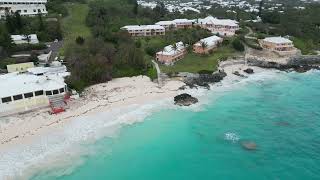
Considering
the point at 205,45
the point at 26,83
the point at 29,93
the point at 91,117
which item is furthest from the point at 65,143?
the point at 205,45

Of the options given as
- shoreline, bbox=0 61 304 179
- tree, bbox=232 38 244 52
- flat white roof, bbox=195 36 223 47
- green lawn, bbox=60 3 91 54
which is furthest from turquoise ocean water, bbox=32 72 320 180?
Result: green lawn, bbox=60 3 91 54

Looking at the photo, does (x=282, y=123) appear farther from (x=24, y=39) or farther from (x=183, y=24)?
(x=183, y=24)

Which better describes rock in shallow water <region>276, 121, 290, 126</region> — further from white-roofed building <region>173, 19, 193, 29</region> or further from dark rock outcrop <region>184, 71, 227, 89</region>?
white-roofed building <region>173, 19, 193, 29</region>

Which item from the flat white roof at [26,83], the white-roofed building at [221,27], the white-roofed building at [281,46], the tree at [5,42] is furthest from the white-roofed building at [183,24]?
the flat white roof at [26,83]

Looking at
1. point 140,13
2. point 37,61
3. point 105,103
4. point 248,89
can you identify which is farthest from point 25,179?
point 140,13

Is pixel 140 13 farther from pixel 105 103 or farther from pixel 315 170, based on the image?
pixel 315 170
